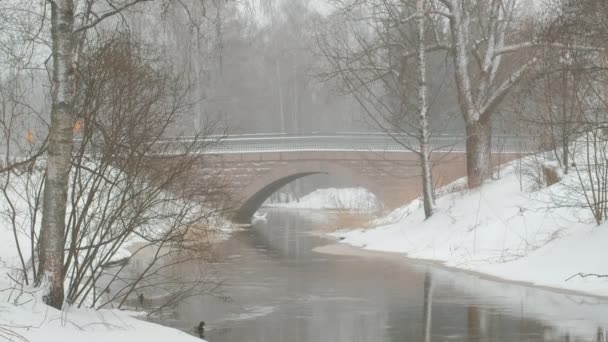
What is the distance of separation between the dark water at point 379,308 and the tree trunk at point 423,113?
98.3 inches

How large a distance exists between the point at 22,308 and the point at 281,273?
35.8 feet

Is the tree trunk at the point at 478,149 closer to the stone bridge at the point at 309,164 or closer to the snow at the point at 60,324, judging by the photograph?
the stone bridge at the point at 309,164

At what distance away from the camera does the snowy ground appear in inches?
609

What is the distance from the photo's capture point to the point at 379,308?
13.8m

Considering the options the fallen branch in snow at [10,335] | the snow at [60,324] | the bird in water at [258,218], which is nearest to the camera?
the fallen branch in snow at [10,335]

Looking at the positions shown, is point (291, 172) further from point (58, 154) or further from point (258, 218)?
point (58, 154)

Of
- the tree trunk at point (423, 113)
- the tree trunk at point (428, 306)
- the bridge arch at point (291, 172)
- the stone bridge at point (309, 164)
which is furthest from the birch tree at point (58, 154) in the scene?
the bridge arch at point (291, 172)

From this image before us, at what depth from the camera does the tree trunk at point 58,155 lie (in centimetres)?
907

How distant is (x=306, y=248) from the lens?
81.8 ft

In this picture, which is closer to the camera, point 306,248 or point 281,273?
point 281,273

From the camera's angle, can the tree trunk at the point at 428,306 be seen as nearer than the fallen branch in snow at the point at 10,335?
No

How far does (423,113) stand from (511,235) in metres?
4.01

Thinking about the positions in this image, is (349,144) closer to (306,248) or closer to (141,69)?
(306,248)

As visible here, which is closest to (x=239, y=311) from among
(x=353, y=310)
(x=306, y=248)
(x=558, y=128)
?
(x=353, y=310)
